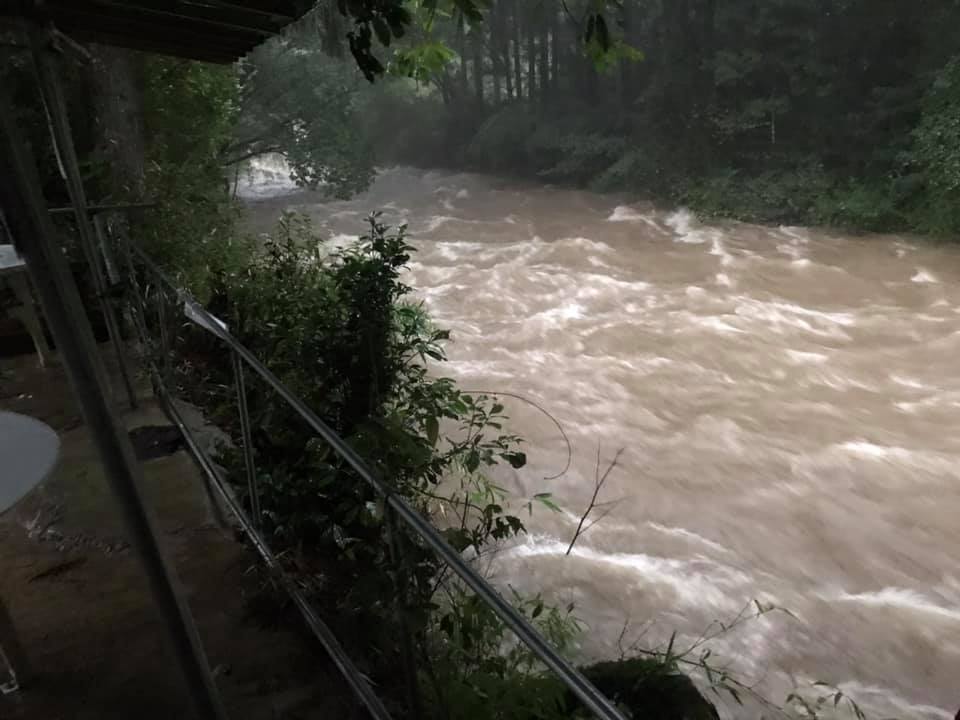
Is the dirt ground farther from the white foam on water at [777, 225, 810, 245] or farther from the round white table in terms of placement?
the white foam on water at [777, 225, 810, 245]

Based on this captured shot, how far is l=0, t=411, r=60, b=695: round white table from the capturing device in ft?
5.41

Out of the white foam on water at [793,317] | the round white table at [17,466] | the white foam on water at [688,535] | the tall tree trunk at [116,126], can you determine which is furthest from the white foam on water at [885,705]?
the tall tree trunk at [116,126]

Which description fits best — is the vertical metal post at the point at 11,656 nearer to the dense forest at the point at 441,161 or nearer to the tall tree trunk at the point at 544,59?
the dense forest at the point at 441,161

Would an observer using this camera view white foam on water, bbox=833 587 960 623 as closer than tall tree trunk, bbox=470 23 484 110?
Yes

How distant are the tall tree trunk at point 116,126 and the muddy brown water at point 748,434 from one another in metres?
3.57

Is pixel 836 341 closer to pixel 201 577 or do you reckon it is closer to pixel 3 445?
pixel 201 577

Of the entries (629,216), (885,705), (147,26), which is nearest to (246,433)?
(147,26)

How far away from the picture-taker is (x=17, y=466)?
1.72 metres

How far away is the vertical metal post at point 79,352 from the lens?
3.10 feet

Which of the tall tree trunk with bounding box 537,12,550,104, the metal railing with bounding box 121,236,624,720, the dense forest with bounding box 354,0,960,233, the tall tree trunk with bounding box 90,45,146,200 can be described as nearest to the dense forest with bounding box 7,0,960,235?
the dense forest with bounding box 354,0,960,233

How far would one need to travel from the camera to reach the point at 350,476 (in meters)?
2.79

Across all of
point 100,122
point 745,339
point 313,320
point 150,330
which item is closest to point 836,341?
point 745,339

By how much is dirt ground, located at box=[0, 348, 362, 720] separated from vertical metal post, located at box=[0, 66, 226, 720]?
1.22 ft

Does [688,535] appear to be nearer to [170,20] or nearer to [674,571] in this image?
[674,571]
